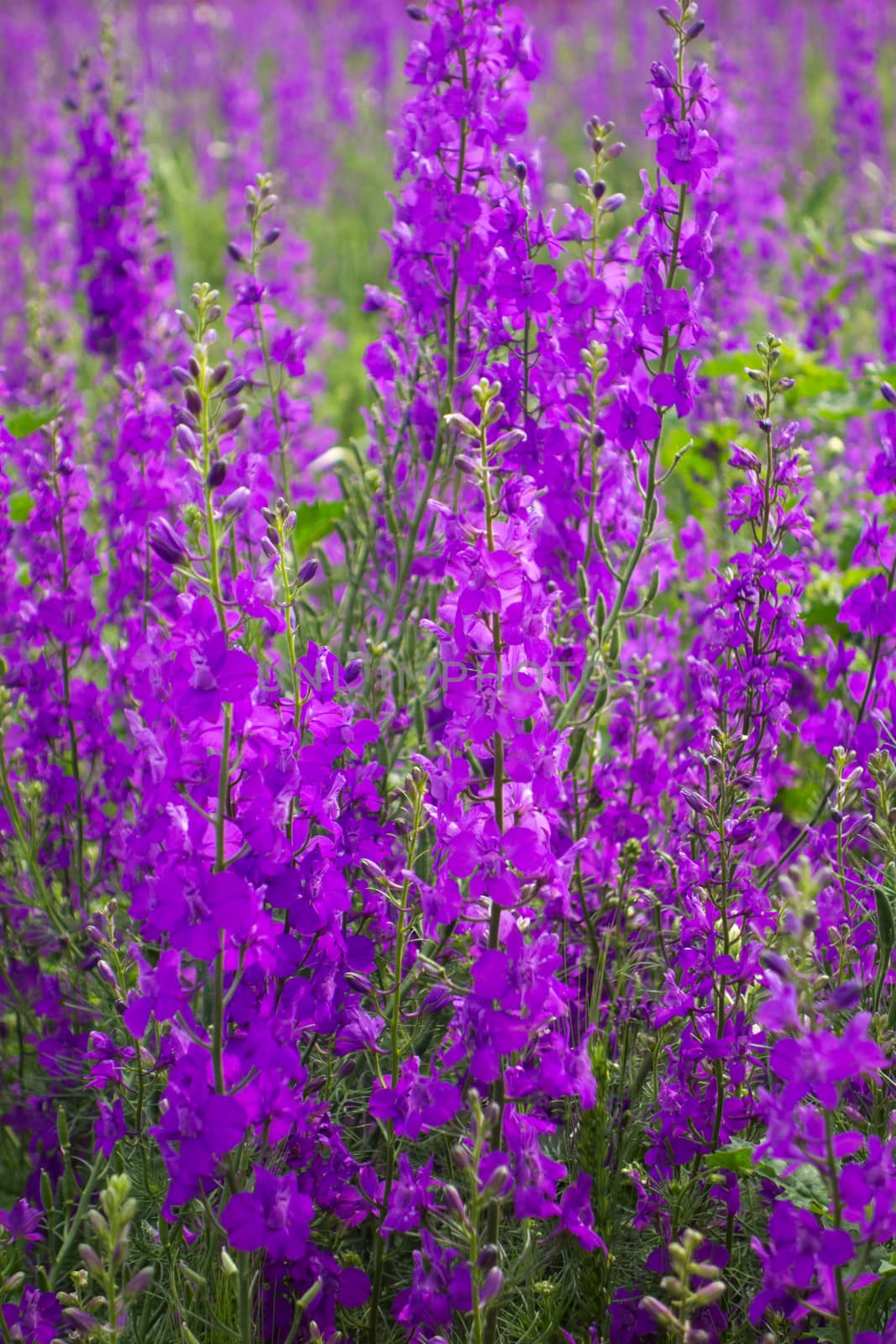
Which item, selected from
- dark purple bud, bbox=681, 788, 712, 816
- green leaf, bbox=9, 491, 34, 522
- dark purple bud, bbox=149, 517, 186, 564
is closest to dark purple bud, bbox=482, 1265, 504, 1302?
dark purple bud, bbox=681, 788, 712, 816

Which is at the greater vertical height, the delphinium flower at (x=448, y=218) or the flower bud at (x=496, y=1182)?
the delphinium flower at (x=448, y=218)

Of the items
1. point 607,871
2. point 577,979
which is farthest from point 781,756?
point 577,979

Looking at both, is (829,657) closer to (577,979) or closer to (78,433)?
(577,979)

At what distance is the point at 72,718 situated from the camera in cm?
263

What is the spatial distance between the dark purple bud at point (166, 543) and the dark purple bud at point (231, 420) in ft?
0.51

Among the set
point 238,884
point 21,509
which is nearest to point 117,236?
point 21,509

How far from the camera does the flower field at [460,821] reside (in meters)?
1.57

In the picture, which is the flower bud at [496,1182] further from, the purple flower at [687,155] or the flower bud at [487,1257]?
the purple flower at [687,155]

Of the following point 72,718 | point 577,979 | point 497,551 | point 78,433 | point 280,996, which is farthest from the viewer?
point 78,433

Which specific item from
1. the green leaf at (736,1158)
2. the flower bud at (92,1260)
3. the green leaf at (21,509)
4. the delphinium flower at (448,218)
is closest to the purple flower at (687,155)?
the delphinium flower at (448,218)

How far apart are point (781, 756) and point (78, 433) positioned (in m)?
2.20

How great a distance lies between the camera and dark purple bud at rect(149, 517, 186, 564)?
1.54 meters

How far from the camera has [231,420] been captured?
159 centimetres

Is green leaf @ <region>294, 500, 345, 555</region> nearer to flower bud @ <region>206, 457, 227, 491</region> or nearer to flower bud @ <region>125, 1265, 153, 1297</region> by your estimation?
flower bud @ <region>206, 457, 227, 491</region>
